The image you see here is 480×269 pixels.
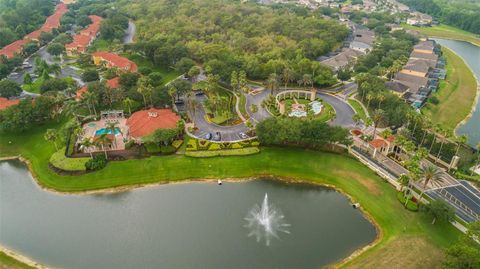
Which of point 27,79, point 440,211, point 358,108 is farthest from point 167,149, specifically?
point 27,79

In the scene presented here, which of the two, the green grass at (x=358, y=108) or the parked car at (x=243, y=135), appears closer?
the parked car at (x=243, y=135)

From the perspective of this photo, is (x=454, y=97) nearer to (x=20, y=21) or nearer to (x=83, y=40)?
(x=83, y=40)

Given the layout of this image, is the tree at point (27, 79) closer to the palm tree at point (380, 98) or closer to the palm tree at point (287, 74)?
the palm tree at point (287, 74)

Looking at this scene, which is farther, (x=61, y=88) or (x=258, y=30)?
(x=258, y=30)

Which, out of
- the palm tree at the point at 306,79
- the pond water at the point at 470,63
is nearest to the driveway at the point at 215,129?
the palm tree at the point at 306,79

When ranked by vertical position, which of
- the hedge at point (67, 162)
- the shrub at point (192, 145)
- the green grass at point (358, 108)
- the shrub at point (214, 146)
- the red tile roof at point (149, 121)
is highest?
the red tile roof at point (149, 121)

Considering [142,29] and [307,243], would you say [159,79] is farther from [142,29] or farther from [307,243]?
[307,243]

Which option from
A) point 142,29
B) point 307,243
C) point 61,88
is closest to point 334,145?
point 307,243
